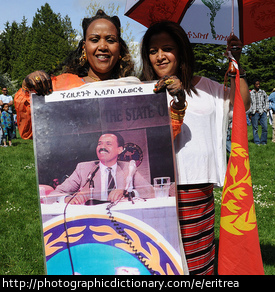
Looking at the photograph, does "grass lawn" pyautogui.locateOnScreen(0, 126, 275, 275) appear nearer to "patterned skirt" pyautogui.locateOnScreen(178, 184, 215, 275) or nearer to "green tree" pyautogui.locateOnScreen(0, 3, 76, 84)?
"patterned skirt" pyautogui.locateOnScreen(178, 184, 215, 275)

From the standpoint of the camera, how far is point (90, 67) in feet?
7.92

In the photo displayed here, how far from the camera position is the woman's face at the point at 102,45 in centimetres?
229

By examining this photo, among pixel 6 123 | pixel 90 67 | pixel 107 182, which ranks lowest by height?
pixel 107 182

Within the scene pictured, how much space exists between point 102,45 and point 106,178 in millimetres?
834

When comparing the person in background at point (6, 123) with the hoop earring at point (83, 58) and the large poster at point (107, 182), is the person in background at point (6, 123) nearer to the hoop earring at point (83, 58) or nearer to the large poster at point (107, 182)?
the hoop earring at point (83, 58)

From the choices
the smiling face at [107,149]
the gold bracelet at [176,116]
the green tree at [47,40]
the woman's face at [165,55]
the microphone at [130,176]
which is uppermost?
the green tree at [47,40]

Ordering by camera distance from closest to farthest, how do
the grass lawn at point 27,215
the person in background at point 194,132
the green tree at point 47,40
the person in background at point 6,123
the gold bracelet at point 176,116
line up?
the gold bracelet at point 176,116 → the person in background at point 194,132 → the grass lawn at point 27,215 → the person in background at point 6,123 → the green tree at point 47,40

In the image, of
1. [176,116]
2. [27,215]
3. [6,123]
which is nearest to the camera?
[176,116]

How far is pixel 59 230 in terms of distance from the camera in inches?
83.8

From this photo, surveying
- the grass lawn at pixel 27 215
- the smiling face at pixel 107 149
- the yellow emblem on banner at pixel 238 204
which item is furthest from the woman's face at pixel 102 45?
the grass lawn at pixel 27 215

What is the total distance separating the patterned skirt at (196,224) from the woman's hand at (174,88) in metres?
0.59

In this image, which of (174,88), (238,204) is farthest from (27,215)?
(174,88)

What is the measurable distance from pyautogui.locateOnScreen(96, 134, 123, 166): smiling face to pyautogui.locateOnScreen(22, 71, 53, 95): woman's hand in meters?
0.44

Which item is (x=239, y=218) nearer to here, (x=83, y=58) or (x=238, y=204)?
(x=238, y=204)
